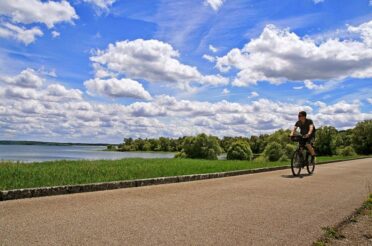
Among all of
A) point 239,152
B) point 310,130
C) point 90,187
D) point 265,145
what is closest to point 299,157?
point 310,130

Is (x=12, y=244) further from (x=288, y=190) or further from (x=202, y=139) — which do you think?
(x=202, y=139)

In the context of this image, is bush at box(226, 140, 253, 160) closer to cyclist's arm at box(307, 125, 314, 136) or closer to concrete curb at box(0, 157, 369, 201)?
cyclist's arm at box(307, 125, 314, 136)

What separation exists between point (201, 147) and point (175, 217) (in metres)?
38.6

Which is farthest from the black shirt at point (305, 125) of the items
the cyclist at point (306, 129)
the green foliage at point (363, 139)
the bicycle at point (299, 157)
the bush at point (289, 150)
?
the green foliage at point (363, 139)

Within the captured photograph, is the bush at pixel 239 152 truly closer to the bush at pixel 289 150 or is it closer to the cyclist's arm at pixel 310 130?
the bush at pixel 289 150

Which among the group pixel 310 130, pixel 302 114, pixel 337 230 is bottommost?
pixel 337 230

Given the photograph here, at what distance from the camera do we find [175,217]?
6.29 m

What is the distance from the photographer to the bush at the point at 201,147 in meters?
44.1

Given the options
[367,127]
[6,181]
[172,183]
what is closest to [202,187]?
[172,183]

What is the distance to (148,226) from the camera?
Result: 5.62 meters

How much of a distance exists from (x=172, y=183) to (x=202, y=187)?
3.85ft

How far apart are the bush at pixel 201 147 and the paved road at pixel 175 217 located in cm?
3438

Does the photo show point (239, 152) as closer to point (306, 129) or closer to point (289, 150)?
point (289, 150)

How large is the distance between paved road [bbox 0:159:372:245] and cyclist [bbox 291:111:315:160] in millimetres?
4592
